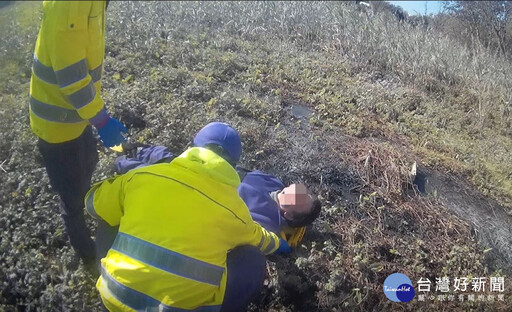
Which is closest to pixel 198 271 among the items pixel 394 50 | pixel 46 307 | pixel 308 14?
pixel 46 307

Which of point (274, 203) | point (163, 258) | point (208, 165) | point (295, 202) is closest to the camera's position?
point (163, 258)

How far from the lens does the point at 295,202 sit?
3248mm

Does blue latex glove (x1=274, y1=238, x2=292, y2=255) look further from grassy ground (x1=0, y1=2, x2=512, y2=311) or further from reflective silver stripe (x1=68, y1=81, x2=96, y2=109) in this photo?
reflective silver stripe (x1=68, y1=81, x2=96, y2=109)

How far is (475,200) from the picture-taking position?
3963 millimetres

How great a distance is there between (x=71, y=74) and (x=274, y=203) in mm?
1670

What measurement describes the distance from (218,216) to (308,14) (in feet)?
19.8

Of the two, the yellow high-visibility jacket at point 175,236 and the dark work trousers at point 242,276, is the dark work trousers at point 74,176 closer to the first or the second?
the yellow high-visibility jacket at point 175,236

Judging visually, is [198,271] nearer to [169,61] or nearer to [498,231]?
[498,231]

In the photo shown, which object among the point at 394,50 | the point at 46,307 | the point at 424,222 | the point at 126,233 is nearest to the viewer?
the point at 126,233

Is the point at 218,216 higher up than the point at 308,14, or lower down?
lower down

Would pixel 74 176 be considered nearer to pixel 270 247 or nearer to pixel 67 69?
pixel 67 69

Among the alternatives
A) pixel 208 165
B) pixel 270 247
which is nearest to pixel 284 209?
pixel 270 247

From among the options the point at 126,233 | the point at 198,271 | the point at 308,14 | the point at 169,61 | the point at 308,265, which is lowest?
the point at 308,265

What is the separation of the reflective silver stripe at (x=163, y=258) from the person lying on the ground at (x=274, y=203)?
1008mm
